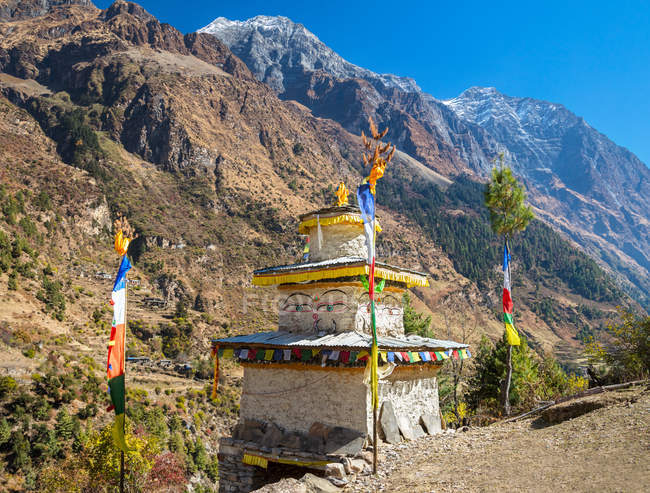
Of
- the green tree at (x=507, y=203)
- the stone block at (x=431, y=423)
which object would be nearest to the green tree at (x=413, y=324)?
the green tree at (x=507, y=203)

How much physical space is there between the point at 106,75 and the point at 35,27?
45911 millimetres

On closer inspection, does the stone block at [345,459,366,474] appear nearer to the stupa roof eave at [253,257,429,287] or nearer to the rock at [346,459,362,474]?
the rock at [346,459,362,474]

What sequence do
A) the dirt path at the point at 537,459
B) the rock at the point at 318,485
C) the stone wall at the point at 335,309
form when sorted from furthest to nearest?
the stone wall at the point at 335,309 < the rock at the point at 318,485 < the dirt path at the point at 537,459

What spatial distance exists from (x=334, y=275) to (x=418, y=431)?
150 inches

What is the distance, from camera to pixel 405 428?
9492 millimetres

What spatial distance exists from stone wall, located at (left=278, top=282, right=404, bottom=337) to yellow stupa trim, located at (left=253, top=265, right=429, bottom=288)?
0.33 m

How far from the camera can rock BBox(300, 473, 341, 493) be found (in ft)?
22.4

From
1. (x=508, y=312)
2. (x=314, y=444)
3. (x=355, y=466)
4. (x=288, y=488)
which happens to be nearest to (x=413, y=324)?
(x=508, y=312)

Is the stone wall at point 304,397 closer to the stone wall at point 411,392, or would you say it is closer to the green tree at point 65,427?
the stone wall at point 411,392

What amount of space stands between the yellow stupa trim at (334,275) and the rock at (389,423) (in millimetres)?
2724

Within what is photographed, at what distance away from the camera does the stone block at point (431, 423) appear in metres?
10.2

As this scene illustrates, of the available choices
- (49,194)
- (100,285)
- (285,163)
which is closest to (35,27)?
(285,163)

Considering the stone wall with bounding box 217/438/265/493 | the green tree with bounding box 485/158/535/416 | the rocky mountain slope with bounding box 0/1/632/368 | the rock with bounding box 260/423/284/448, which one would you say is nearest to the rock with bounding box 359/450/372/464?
the rock with bounding box 260/423/284/448

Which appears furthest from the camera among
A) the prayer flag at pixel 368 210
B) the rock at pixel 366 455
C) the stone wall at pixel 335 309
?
the stone wall at pixel 335 309
